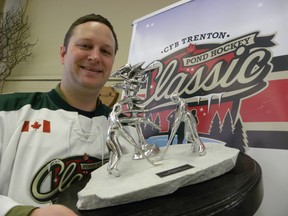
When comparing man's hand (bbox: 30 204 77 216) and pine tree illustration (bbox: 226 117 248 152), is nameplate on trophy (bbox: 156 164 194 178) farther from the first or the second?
pine tree illustration (bbox: 226 117 248 152)

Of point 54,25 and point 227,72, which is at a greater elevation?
point 54,25

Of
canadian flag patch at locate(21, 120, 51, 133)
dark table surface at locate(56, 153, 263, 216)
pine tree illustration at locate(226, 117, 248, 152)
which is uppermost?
pine tree illustration at locate(226, 117, 248, 152)

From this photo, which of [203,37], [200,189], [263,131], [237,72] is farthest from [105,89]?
[200,189]

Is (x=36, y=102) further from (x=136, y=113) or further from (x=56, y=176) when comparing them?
(x=136, y=113)

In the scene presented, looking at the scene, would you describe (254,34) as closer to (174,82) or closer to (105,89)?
(174,82)

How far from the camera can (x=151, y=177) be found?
1.52 feet

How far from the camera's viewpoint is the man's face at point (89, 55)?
0.73m

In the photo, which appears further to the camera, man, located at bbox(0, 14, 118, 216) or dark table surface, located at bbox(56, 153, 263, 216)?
man, located at bbox(0, 14, 118, 216)

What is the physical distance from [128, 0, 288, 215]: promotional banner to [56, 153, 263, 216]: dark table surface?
22 cm

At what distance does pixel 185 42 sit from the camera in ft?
3.17

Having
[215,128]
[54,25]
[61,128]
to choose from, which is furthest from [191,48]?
[54,25]

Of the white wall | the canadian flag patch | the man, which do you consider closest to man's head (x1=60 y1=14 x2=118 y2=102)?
the man

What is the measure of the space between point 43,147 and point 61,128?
2.8 inches

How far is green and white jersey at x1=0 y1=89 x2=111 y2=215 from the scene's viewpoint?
0.63 metres
